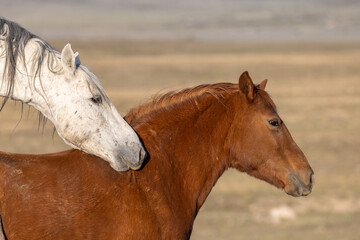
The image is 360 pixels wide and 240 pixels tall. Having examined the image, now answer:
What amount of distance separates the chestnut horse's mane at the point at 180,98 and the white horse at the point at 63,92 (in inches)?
19.0

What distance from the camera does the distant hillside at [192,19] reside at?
241 feet

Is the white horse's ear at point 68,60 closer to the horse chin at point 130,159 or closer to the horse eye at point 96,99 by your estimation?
the horse eye at point 96,99

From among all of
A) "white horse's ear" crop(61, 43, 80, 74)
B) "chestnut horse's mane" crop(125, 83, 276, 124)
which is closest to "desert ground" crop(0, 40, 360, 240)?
"chestnut horse's mane" crop(125, 83, 276, 124)

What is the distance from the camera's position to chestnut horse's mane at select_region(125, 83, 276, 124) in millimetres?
5633

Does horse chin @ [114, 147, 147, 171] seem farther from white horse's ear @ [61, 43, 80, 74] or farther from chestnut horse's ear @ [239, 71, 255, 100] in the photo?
chestnut horse's ear @ [239, 71, 255, 100]

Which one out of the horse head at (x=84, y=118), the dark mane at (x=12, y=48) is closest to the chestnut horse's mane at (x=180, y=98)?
the horse head at (x=84, y=118)

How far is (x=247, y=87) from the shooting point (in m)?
5.59

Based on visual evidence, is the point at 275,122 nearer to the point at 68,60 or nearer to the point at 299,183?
the point at 299,183

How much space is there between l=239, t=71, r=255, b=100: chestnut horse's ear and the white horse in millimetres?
901

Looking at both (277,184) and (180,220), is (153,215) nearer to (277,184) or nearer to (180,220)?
(180,220)

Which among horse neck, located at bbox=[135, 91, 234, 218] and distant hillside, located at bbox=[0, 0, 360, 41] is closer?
horse neck, located at bbox=[135, 91, 234, 218]

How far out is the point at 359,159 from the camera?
18266 millimetres

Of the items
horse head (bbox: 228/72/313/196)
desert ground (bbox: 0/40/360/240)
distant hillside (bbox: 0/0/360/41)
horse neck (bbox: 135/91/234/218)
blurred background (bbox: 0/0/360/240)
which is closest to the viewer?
horse neck (bbox: 135/91/234/218)

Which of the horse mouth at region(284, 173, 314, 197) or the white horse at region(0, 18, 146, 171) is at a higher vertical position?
the white horse at region(0, 18, 146, 171)
